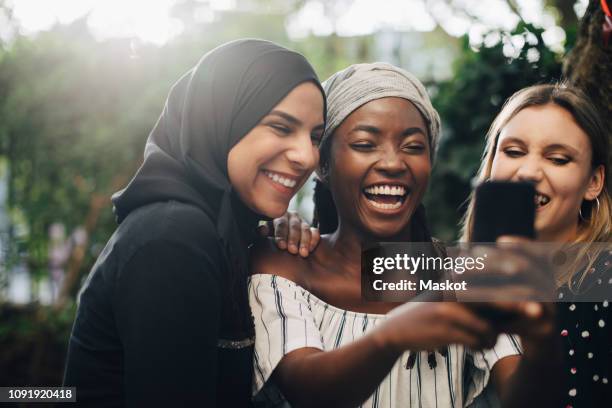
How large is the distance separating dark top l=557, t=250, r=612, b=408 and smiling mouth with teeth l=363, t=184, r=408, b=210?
2.35ft

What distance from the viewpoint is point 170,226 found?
6.23 feet

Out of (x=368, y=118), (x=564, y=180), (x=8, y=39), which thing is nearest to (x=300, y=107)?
(x=368, y=118)

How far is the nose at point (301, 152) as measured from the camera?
2.26m

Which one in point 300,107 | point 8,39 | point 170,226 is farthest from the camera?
point 8,39

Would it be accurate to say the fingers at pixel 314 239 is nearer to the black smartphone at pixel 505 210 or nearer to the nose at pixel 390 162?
the nose at pixel 390 162

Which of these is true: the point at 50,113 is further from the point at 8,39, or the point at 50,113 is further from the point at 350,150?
the point at 350,150

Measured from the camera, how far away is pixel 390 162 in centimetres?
237

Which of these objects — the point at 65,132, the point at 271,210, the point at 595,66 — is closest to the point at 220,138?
the point at 271,210

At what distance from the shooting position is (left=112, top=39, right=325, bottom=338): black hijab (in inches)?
82.7

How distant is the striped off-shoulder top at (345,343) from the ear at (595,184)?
70cm

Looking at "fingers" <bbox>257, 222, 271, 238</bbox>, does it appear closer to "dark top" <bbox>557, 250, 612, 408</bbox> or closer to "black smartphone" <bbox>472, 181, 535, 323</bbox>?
"dark top" <bbox>557, 250, 612, 408</bbox>

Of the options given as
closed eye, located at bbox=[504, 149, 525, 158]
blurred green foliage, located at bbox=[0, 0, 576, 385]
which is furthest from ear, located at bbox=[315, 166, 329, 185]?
blurred green foliage, located at bbox=[0, 0, 576, 385]

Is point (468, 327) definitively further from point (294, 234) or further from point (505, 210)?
point (294, 234)

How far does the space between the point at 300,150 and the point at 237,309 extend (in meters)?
0.62
